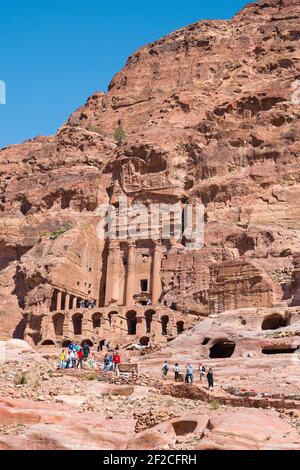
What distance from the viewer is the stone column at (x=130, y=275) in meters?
76.4

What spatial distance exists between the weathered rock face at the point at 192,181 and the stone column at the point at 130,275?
2659 millimetres

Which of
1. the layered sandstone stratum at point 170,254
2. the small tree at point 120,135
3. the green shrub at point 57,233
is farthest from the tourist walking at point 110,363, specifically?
the small tree at point 120,135

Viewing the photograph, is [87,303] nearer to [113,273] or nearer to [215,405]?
[113,273]

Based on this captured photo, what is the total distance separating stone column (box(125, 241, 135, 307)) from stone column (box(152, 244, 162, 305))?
2921mm

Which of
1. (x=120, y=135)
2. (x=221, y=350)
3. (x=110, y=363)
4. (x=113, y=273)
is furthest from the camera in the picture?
(x=120, y=135)

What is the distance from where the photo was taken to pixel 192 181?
274ft

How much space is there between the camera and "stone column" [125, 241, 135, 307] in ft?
251

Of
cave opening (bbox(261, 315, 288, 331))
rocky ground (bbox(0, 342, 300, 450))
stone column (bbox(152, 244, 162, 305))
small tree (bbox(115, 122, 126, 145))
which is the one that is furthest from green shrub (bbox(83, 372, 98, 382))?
small tree (bbox(115, 122, 126, 145))

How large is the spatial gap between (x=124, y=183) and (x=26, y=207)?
13227mm

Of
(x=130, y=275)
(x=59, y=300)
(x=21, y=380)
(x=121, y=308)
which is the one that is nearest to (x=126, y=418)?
(x=21, y=380)

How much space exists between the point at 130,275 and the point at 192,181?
14.4 m

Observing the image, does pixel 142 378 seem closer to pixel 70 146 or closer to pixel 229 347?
pixel 229 347

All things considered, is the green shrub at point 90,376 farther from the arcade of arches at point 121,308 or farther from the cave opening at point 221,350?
the arcade of arches at point 121,308
